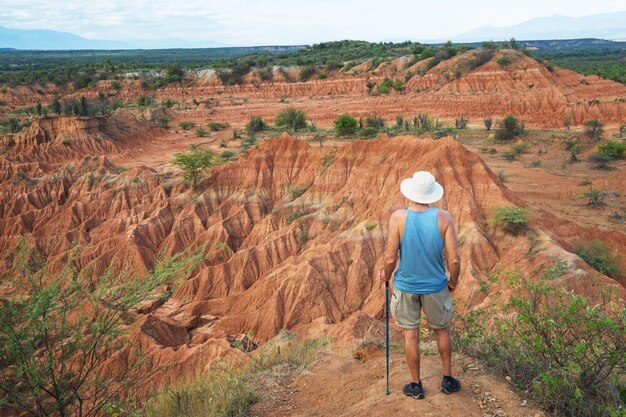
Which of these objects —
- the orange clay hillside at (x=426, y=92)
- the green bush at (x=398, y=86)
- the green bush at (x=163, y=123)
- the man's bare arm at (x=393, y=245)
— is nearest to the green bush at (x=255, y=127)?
the orange clay hillside at (x=426, y=92)

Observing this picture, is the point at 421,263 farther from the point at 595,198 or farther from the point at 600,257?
the point at 595,198

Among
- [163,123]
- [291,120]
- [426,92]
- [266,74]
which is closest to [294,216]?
[291,120]

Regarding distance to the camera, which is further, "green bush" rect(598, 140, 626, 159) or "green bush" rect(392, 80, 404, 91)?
"green bush" rect(392, 80, 404, 91)

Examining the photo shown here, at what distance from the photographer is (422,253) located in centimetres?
546

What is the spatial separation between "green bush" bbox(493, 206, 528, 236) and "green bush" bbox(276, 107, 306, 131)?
37.0 metres

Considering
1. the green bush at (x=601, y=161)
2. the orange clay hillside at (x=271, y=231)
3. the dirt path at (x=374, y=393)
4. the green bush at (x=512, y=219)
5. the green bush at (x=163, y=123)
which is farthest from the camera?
the green bush at (x=163, y=123)

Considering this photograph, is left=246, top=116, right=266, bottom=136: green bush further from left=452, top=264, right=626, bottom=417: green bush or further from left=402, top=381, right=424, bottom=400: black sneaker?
left=402, top=381, right=424, bottom=400: black sneaker

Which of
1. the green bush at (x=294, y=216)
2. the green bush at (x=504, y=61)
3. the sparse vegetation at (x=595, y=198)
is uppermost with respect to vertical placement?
the green bush at (x=504, y=61)

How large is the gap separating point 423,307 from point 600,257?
16.6 meters

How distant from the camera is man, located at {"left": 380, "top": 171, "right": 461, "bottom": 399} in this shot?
214 inches

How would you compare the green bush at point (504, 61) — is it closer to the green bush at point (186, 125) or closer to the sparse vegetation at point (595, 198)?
the sparse vegetation at point (595, 198)

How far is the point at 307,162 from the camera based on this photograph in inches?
1110

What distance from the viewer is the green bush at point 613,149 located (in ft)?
130

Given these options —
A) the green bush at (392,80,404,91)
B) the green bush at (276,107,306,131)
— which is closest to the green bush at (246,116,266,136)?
the green bush at (276,107,306,131)
